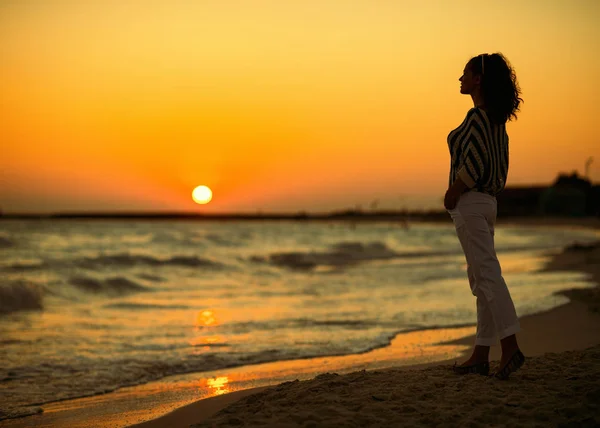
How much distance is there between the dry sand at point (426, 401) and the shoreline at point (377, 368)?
0.03 meters

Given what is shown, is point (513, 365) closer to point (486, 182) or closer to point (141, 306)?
point (486, 182)

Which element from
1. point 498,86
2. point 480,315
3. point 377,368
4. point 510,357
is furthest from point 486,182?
point 377,368

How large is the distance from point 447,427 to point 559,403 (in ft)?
2.38

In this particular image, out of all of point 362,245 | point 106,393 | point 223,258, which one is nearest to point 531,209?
point 362,245

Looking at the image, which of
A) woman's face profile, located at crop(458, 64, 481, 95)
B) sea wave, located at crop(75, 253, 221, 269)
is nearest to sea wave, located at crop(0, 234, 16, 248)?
sea wave, located at crop(75, 253, 221, 269)

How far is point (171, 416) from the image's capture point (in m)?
4.62

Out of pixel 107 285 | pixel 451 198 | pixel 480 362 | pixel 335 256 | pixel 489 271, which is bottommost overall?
pixel 335 256

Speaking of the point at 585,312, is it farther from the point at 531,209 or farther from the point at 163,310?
the point at 531,209

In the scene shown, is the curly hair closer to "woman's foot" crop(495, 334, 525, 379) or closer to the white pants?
the white pants

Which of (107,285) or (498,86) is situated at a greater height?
(498,86)

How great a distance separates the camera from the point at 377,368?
5918 mm

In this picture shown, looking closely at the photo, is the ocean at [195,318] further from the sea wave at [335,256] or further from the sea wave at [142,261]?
the sea wave at [335,256]

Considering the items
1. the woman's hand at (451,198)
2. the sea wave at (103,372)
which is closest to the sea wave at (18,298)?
the sea wave at (103,372)

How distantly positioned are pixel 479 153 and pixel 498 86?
47 cm
